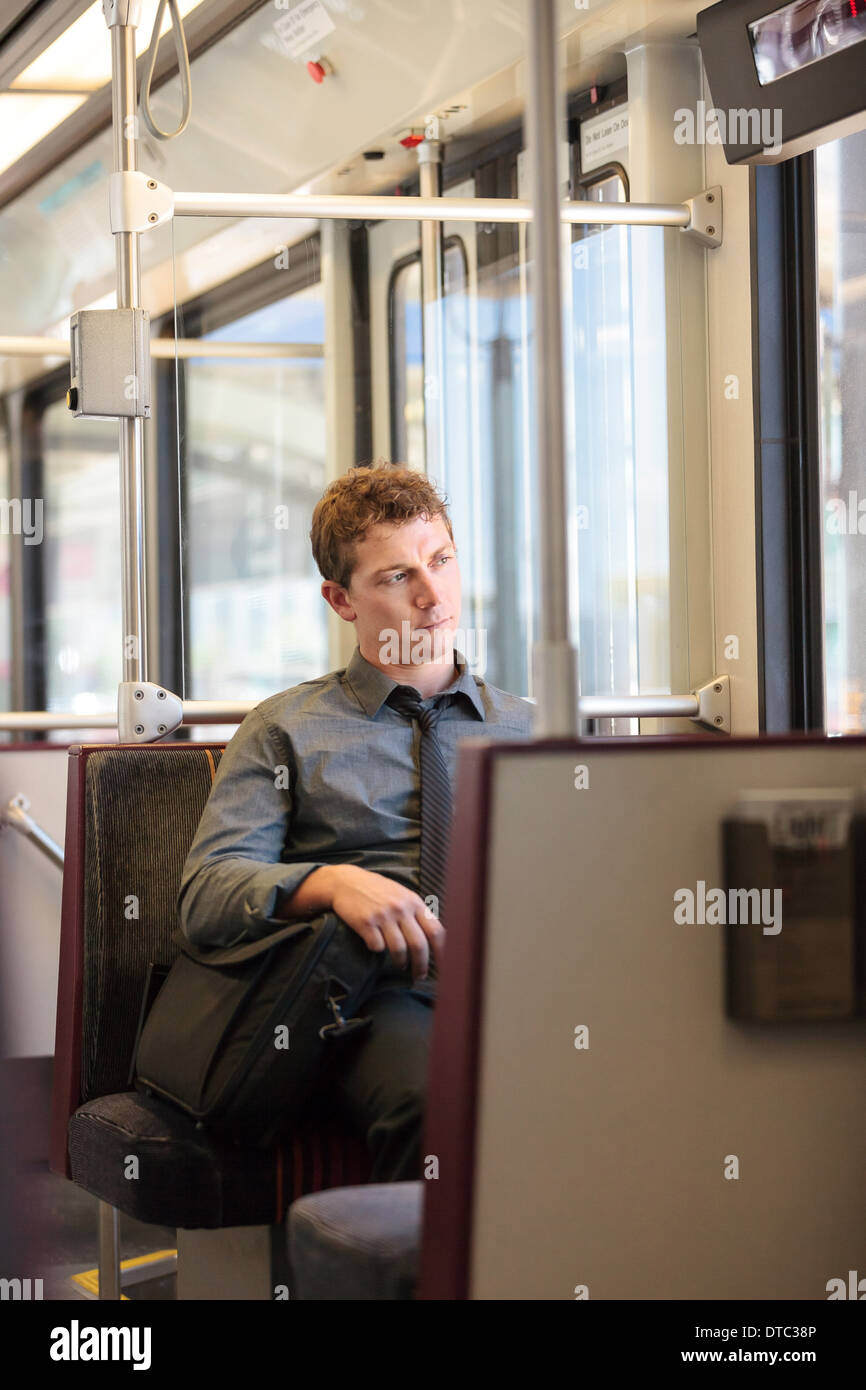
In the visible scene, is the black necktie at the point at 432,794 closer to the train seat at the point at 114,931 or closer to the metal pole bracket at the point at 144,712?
the train seat at the point at 114,931

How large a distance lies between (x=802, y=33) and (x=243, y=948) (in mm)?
1640

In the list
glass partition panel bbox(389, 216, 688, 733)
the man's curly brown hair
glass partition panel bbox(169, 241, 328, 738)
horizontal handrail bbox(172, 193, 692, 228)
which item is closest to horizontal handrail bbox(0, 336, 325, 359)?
glass partition panel bbox(169, 241, 328, 738)

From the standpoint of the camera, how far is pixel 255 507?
4.28 metres

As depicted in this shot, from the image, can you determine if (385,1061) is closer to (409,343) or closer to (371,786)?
(371,786)

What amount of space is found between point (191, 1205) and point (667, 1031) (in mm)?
872

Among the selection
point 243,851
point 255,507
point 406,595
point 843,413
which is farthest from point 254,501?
point 243,851

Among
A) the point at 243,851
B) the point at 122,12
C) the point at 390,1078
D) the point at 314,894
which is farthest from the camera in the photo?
the point at 122,12

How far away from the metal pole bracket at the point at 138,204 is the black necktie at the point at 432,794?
2.98ft

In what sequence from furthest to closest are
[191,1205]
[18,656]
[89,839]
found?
[18,656]
[89,839]
[191,1205]

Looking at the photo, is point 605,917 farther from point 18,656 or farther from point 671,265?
point 18,656

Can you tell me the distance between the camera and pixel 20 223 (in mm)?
5617

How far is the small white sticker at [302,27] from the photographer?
3.43 metres

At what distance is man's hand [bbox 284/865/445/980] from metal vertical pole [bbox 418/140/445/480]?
1514 mm
